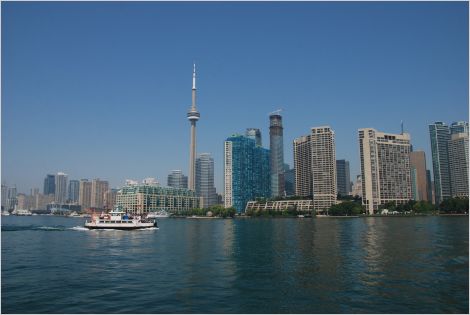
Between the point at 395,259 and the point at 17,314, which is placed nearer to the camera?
the point at 17,314

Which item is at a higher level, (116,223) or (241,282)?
(116,223)

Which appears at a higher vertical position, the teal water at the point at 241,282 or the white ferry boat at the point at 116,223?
the white ferry boat at the point at 116,223

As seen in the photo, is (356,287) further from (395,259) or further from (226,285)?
(395,259)

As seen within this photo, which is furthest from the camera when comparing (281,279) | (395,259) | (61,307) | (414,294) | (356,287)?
(395,259)

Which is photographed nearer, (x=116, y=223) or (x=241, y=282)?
(x=241, y=282)

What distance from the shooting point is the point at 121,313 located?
29.2m

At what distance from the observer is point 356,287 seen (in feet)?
119

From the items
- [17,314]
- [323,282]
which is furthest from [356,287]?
[17,314]

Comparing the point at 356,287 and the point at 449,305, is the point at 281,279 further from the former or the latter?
the point at 449,305

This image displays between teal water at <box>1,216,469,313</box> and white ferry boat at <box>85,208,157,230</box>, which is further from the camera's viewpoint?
white ferry boat at <box>85,208,157,230</box>

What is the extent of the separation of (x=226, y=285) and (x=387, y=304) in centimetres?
1449

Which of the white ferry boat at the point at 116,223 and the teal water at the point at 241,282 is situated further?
the white ferry boat at the point at 116,223

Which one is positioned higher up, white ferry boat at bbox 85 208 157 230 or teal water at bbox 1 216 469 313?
white ferry boat at bbox 85 208 157 230

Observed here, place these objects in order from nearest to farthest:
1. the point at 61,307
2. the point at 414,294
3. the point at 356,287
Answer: the point at 61,307 → the point at 414,294 → the point at 356,287
